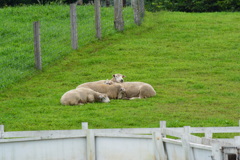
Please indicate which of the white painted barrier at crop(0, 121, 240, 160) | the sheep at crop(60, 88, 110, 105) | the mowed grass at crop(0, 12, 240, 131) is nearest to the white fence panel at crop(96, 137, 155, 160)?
the white painted barrier at crop(0, 121, 240, 160)

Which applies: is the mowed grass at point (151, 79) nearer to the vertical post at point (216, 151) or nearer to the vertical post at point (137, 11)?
the vertical post at point (137, 11)

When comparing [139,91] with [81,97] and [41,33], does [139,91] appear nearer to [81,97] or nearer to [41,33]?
[81,97]

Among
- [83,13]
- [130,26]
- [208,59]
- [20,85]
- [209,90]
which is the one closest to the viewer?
[209,90]

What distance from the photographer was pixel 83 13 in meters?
32.6

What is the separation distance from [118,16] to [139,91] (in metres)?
11.2

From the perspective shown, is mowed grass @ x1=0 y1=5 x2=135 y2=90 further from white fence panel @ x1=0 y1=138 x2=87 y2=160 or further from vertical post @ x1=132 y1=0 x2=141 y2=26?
white fence panel @ x1=0 y1=138 x2=87 y2=160

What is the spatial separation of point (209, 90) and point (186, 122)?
455 cm

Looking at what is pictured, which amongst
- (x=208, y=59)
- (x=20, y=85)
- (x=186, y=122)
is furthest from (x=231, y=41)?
(x=186, y=122)

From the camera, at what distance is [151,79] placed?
20.5m

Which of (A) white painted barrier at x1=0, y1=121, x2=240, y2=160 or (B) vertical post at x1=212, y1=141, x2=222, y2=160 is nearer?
(B) vertical post at x1=212, y1=141, x2=222, y2=160

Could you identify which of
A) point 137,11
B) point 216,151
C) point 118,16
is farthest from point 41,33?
point 216,151

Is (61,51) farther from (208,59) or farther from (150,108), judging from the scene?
(150,108)

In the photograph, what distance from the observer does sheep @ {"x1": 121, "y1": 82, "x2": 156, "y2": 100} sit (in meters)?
17.9

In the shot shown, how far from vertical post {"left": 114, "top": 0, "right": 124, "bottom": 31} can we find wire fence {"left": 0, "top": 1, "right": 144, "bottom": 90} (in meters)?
0.28
